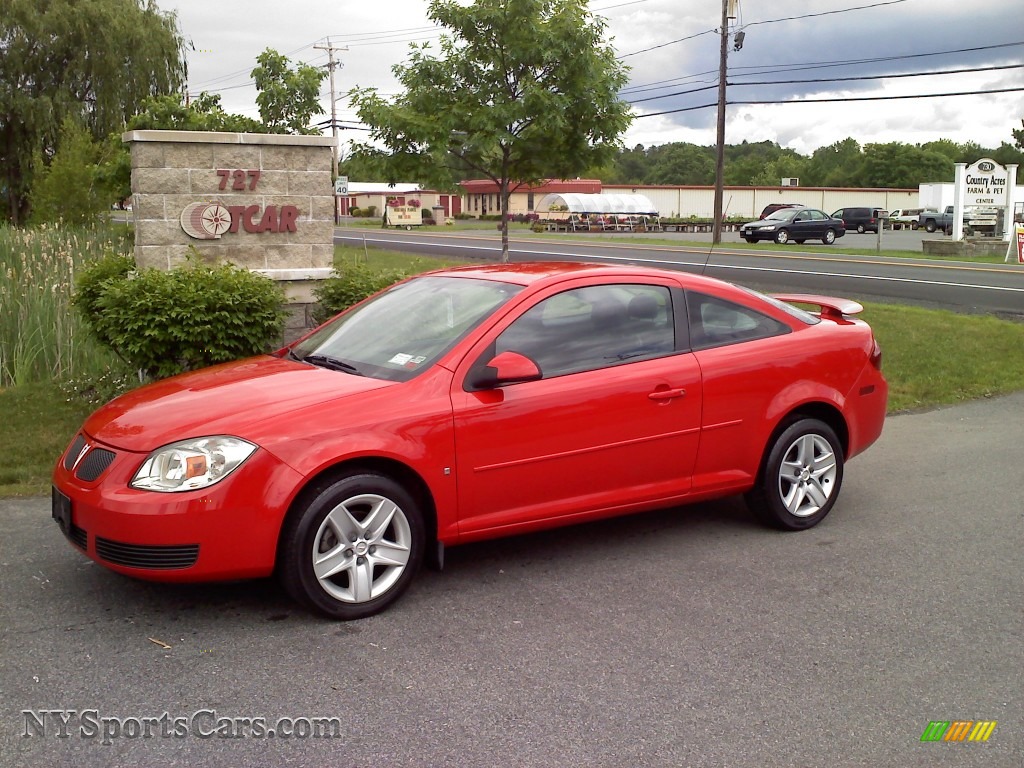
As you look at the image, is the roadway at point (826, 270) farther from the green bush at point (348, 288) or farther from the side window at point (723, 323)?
the side window at point (723, 323)

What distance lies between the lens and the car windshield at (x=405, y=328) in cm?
507

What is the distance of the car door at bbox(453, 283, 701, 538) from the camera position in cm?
487

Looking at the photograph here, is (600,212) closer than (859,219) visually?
No

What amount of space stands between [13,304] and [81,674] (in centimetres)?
670

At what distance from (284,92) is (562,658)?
19044mm

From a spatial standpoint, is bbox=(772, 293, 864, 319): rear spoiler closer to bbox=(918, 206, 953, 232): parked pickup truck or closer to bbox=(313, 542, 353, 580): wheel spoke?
bbox=(313, 542, 353, 580): wheel spoke

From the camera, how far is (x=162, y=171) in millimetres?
9039

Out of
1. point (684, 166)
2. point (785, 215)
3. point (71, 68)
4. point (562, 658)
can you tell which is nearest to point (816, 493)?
point (562, 658)

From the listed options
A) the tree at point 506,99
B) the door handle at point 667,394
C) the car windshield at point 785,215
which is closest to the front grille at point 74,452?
the door handle at point 667,394

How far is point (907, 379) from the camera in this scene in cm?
1068

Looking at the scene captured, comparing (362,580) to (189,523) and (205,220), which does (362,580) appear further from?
(205,220)

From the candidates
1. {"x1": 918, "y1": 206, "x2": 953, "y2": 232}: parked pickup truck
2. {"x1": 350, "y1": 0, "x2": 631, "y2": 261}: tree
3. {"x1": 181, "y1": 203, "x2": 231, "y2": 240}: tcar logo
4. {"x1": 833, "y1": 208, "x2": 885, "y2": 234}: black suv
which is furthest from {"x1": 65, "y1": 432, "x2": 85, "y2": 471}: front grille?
{"x1": 833, "y1": 208, "x2": 885, "y2": 234}: black suv

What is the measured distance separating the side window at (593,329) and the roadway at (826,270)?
16.8ft

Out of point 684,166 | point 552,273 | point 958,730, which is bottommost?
point 958,730
